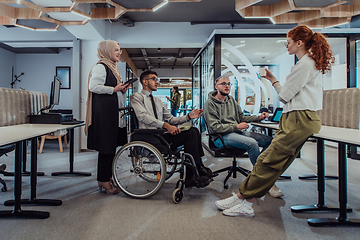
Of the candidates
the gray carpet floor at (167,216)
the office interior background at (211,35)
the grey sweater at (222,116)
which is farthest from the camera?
the office interior background at (211,35)

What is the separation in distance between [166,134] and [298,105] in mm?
1240

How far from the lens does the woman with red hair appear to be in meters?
1.59

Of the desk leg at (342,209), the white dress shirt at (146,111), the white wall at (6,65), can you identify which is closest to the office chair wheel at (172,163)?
the white dress shirt at (146,111)

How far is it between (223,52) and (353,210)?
10.8ft

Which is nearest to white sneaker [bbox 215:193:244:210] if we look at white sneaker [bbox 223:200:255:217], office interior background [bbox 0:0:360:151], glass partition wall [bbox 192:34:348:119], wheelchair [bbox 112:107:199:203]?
white sneaker [bbox 223:200:255:217]

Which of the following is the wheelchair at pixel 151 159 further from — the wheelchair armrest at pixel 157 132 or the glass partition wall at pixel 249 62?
the glass partition wall at pixel 249 62

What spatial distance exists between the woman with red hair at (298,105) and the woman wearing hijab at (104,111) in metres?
1.35

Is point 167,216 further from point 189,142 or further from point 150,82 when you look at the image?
point 150,82

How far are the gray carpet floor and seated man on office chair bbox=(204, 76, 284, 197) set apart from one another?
1.54 feet

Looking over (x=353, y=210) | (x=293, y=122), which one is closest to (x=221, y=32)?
(x=293, y=122)

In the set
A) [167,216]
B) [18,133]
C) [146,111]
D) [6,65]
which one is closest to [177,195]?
[167,216]

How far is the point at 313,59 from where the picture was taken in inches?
63.5

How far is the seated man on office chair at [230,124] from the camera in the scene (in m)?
2.32

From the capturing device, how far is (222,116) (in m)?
2.69
